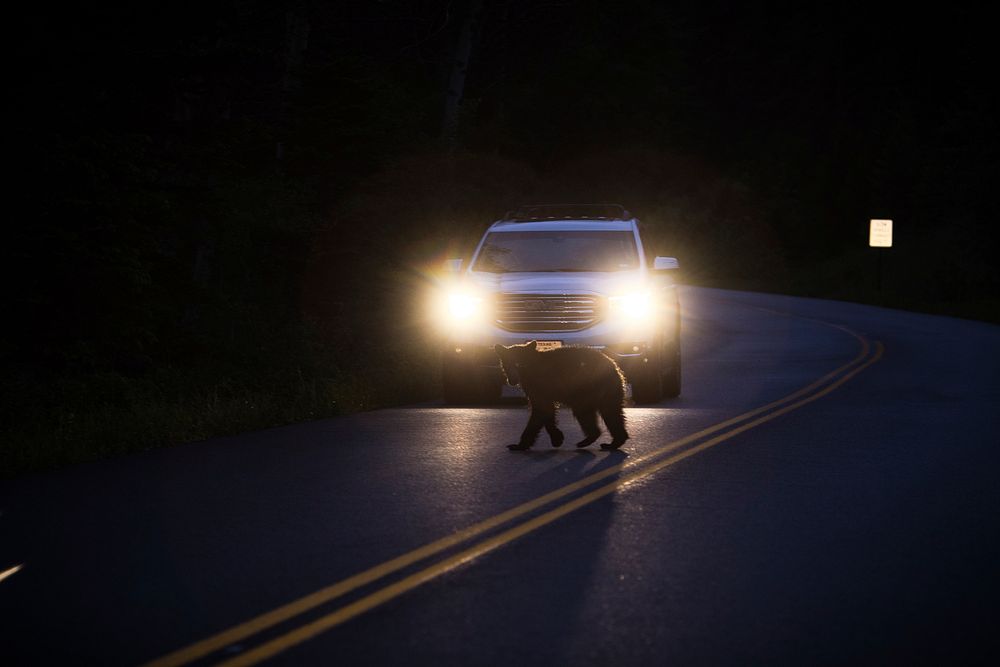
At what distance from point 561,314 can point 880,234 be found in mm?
47633

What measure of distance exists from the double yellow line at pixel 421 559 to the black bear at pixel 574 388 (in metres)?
0.52

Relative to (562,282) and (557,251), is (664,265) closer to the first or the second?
(562,282)

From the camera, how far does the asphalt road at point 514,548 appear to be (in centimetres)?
654

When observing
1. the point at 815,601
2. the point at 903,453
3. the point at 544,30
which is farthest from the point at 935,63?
the point at 815,601

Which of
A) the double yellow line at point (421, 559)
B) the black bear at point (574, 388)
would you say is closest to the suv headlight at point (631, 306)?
the double yellow line at point (421, 559)

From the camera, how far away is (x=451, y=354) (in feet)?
56.6

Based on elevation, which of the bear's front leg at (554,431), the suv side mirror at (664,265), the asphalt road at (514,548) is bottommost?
the asphalt road at (514,548)

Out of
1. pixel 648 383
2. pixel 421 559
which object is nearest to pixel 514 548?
pixel 421 559

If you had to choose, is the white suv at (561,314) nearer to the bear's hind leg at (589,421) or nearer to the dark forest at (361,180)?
the dark forest at (361,180)

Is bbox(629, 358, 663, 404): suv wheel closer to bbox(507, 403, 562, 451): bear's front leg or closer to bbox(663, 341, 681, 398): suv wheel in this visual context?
bbox(663, 341, 681, 398): suv wheel

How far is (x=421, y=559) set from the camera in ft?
27.0

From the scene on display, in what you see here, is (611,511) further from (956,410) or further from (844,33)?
(844,33)

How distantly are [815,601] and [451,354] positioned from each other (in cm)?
1023

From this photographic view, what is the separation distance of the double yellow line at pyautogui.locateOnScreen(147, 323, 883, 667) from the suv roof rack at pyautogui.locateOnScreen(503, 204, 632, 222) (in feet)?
16.8
